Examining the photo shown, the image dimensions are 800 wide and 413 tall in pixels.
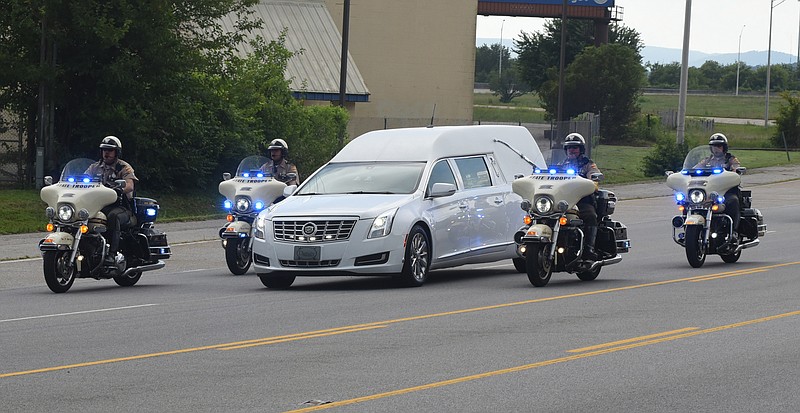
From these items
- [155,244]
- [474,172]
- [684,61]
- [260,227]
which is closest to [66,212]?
[155,244]

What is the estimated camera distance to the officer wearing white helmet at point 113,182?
1759cm

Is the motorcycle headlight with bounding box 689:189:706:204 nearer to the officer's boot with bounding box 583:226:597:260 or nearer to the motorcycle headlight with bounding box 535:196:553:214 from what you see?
the officer's boot with bounding box 583:226:597:260

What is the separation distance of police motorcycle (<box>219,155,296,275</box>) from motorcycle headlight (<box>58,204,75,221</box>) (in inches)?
121

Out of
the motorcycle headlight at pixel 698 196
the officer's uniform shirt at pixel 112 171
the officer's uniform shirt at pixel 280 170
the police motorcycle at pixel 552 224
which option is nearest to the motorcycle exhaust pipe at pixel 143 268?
the officer's uniform shirt at pixel 112 171

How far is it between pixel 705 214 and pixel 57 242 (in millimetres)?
8766

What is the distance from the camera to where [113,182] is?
17641mm

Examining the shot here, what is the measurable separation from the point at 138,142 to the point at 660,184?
19.8m

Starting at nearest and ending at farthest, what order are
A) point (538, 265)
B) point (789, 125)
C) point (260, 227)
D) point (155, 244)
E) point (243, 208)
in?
1. point (538, 265)
2. point (260, 227)
3. point (155, 244)
4. point (243, 208)
5. point (789, 125)

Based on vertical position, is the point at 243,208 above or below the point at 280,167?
below

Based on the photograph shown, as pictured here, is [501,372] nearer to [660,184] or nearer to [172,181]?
[172,181]

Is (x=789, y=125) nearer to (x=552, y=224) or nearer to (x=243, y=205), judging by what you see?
(x=243, y=205)

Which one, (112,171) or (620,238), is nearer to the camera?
(112,171)

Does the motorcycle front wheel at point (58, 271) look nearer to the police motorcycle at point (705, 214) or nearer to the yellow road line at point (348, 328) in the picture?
the yellow road line at point (348, 328)

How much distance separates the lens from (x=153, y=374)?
10.5 metres
